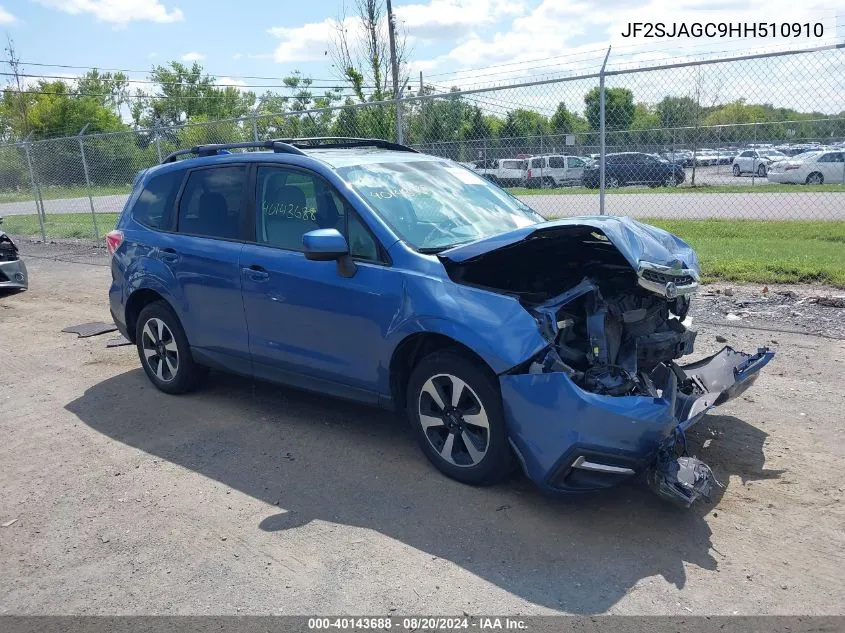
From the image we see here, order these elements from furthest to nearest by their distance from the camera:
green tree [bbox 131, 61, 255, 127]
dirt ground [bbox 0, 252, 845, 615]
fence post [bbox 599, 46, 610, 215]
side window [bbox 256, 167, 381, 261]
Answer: green tree [bbox 131, 61, 255, 127]
fence post [bbox 599, 46, 610, 215]
side window [bbox 256, 167, 381, 261]
dirt ground [bbox 0, 252, 845, 615]

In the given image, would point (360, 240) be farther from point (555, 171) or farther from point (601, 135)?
point (555, 171)

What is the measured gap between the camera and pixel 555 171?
9.60 metres

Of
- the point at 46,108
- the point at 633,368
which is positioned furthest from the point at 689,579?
the point at 46,108

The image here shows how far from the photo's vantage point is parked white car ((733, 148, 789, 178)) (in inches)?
377

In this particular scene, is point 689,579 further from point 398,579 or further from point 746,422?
point 746,422

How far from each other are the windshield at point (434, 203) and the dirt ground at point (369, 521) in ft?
4.52

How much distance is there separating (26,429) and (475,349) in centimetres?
364

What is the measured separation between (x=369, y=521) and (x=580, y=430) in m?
1.21

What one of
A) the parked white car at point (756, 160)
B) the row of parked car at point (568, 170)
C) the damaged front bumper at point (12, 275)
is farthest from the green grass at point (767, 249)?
the damaged front bumper at point (12, 275)

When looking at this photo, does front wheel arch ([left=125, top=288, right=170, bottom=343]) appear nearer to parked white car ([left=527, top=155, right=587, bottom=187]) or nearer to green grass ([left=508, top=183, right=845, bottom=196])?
green grass ([left=508, top=183, right=845, bottom=196])

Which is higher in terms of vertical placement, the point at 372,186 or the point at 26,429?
the point at 372,186

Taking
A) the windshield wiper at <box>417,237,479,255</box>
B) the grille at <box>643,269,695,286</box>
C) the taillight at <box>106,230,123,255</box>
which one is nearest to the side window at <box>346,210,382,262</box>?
the windshield wiper at <box>417,237,479,255</box>

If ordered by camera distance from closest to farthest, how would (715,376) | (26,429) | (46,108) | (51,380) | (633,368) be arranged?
(633,368) → (715,376) → (26,429) → (51,380) → (46,108)

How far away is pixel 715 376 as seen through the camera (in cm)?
475
